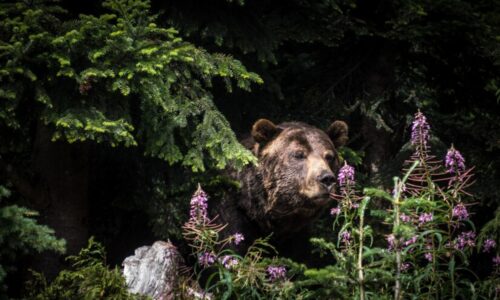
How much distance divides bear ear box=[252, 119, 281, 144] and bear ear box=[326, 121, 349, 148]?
57 cm

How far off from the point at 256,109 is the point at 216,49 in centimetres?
Answer: 98

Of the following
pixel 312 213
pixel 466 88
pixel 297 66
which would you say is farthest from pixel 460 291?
pixel 297 66

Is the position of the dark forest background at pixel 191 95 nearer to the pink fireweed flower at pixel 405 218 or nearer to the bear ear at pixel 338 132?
the bear ear at pixel 338 132

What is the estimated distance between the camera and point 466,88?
26.2 ft

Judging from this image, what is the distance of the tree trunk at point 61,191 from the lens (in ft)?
21.3

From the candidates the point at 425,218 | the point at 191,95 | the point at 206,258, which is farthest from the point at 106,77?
the point at 425,218

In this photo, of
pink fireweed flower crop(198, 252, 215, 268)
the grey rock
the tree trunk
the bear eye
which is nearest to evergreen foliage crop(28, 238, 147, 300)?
the grey rock

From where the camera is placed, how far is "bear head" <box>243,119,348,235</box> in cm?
630

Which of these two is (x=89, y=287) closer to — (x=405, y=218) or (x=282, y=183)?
(x=282, y=183)

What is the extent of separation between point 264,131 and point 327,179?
3.14 feet

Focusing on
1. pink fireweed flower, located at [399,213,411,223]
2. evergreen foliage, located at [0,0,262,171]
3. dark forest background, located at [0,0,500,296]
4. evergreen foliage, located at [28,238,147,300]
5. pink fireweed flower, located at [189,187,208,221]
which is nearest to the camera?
pink fireweed flower, located at [399,213,411,223]

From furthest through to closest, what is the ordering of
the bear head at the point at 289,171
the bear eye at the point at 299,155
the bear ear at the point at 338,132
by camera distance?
the bear ear at the point at 338,132 < the bear eye at the point at 299,155 < the bear head at the point at 289,171

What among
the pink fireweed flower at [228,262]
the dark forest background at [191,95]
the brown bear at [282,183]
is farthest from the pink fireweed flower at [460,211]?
the brown bear at [282,183]

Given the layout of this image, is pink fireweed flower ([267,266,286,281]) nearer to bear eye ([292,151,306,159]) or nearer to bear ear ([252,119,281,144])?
bear eye ([292,151,306,159])
